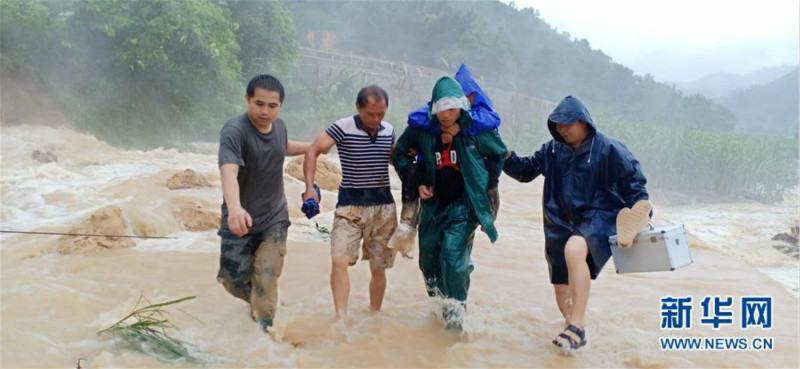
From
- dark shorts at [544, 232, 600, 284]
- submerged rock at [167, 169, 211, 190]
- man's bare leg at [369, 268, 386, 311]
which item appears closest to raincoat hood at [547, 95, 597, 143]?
dark shorts at [544, 232, 600, 284]

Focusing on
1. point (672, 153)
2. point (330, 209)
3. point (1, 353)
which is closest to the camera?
point (1, 353)

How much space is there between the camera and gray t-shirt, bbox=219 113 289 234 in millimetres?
3428

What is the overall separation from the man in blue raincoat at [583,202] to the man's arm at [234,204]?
6.17 feet

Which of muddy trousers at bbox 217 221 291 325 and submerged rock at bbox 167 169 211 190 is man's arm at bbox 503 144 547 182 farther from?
submerged rock at bbox 167 169 211 190

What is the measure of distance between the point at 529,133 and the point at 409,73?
966 centimetres

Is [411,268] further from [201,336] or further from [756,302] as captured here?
[756,302]

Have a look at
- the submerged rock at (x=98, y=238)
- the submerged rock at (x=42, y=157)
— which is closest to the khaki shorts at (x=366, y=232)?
the submerged rock at (x=98, y=238)

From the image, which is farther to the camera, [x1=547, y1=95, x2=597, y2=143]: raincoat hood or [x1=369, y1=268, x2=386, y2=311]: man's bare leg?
[x1=369, y1=268, x2=386, y2=311]: man's bare leg

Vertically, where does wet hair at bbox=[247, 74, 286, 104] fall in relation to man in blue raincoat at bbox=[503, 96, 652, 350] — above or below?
above

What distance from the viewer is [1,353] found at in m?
3.43

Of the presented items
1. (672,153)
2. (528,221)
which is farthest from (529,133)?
(528,221)

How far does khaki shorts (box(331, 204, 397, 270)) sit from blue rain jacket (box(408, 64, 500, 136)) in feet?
1.97

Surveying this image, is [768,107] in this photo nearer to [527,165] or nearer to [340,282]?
[527,165]

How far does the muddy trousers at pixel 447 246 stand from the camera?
12.7ft
